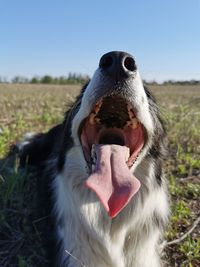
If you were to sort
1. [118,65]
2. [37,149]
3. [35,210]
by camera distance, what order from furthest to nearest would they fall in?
[37,149] → [35,210] → [118,65]

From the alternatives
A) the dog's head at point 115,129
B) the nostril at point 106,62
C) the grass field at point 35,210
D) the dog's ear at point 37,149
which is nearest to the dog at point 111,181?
the dog's head at point 115,129

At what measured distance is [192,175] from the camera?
4520 mm

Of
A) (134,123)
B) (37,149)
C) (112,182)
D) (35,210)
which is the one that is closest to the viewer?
(112,182)

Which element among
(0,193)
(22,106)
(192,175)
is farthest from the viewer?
(22,106)

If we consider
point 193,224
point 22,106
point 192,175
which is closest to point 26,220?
point 193,224

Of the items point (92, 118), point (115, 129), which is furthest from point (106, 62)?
point (115, 129)

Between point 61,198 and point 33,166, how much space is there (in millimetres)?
1577

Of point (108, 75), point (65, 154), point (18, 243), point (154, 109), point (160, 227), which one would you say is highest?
point (108, 75)

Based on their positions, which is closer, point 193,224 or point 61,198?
point 61,198

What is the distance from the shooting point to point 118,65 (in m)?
2.54

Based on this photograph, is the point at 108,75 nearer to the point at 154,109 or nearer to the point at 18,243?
the point at 154,109

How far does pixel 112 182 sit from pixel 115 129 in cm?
45

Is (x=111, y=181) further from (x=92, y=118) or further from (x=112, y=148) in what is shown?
(x=92, y=118)

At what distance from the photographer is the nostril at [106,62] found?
252 cm
